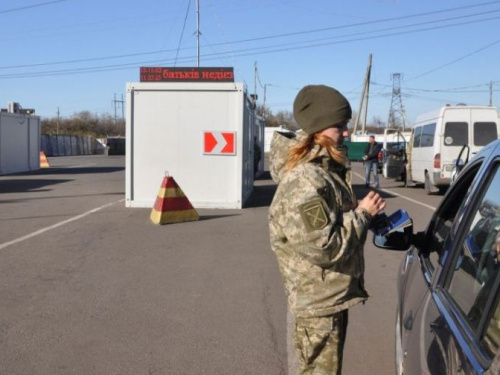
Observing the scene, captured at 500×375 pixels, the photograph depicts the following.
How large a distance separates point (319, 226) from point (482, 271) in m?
0.64

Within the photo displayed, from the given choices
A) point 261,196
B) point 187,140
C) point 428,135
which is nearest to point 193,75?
point 187,140

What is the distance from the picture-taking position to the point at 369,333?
493 centimetres

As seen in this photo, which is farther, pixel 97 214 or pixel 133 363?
pixel 97 214

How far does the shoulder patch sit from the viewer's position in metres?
2.30

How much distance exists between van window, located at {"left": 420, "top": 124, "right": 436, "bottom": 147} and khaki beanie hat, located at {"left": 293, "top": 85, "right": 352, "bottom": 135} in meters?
15.4

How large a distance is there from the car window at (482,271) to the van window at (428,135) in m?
15.4

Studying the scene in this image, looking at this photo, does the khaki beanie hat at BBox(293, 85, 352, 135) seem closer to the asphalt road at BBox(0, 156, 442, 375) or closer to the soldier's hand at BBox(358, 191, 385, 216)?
the soldier's hand at BBox(358, 191, 385, 216)

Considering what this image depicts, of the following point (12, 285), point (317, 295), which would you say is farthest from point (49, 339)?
point (317, 295)

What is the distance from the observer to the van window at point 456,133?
1645 cm

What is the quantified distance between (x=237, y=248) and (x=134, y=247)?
1.55 meters

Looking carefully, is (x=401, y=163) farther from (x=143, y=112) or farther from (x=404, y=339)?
(x=404, y=339)

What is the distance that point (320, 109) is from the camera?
2.59 metres

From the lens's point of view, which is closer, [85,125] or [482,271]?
[482,271]

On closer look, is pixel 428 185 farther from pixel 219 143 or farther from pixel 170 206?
pixel 170 206
